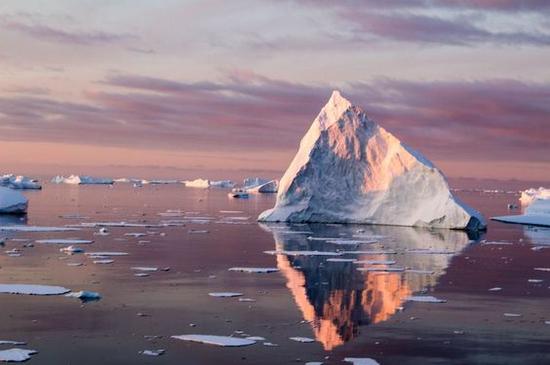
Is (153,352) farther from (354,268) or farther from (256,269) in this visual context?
(354,268)

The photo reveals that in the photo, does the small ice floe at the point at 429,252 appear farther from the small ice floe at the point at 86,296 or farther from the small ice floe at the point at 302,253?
the small ice floe at the point at 86,296

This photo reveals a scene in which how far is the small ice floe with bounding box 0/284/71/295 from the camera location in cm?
1292

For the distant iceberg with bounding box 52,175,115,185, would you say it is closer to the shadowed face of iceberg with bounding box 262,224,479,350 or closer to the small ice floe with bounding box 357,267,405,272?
the shadowed face of iceberg with bounding box 262,224,479,350

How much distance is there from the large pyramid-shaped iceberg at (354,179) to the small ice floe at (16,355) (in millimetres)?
23590

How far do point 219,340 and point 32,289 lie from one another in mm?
4951

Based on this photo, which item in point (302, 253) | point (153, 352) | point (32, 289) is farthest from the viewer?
point (302, 253)

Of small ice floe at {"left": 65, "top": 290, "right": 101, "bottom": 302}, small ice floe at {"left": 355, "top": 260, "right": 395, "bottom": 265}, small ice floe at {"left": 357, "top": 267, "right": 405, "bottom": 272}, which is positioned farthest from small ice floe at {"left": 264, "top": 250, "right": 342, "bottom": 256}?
small ice floe at {"left": 65, "top": 290, "right": 101, "bottom": 302}

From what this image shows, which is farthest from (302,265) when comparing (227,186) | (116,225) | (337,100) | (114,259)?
(227,186)

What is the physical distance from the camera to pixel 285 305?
1248cm

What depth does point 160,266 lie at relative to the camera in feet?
56.3

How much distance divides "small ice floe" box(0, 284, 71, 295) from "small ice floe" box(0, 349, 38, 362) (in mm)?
4153

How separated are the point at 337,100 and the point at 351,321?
76.5 feet

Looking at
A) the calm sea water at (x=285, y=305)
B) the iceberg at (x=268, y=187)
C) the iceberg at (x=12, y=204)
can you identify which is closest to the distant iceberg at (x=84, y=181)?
the iceberg at (x=268, y=187)

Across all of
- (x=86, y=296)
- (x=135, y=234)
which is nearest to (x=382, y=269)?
(x=86, y=296)
